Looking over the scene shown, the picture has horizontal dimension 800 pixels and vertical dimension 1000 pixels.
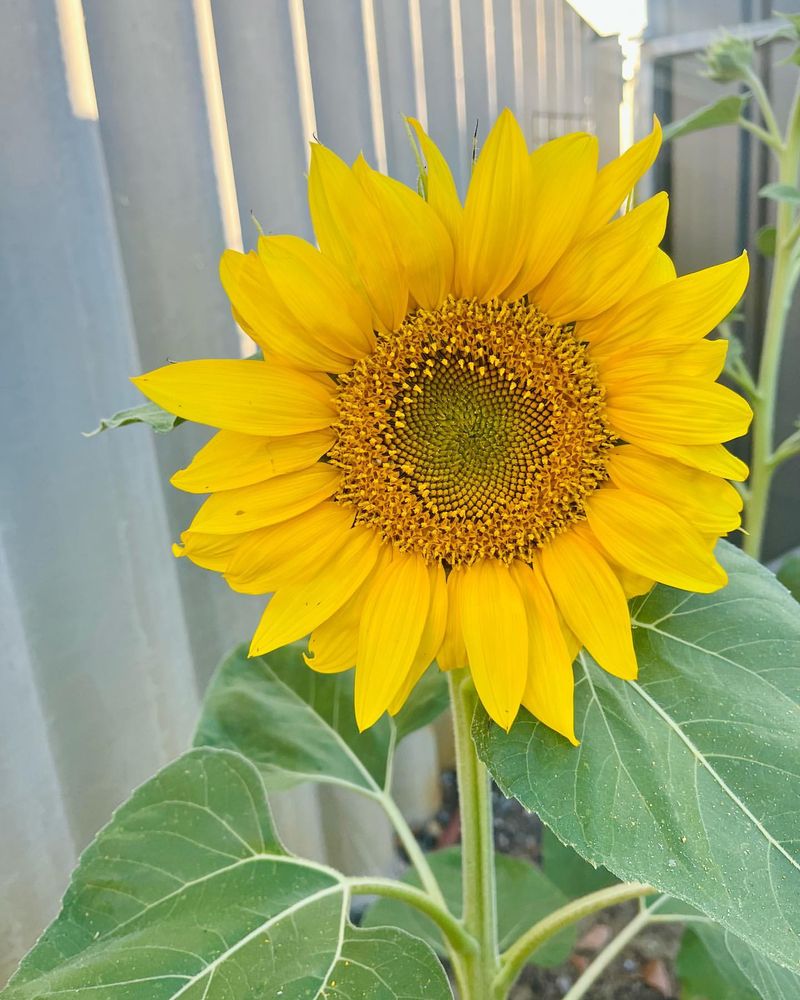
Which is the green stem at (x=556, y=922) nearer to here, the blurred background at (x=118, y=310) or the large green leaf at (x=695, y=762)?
the large green leaf at (x=695, y=762)

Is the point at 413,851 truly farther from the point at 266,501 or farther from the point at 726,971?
the point at 266,501

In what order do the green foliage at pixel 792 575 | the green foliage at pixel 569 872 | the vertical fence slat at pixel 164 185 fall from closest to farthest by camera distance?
1. the vertical fence slat at pixel 164 185
2. the green foliage at pixel 792 575
3. the green foliage at pixel 569 872

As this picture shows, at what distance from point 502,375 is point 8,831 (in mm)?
725

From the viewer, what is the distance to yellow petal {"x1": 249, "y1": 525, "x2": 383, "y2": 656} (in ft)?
1.49

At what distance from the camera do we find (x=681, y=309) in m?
0.42

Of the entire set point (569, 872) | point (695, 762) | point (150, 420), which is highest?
point (150, 420)

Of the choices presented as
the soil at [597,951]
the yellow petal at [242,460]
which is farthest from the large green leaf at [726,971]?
the yellow petal at [242,460]

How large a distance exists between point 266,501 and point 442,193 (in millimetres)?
199

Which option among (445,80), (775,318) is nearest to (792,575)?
(775,318)

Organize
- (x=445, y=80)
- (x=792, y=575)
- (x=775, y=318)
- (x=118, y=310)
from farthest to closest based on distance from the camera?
(x=445, y=80)
(x=775, y=318)
(x=792, y=575)
(x=118, y=310)

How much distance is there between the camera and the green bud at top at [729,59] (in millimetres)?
1077

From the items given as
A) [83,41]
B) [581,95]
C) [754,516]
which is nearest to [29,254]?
[83,41]

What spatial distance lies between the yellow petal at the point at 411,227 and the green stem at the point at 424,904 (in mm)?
450

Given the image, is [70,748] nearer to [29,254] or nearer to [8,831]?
[8,831]
